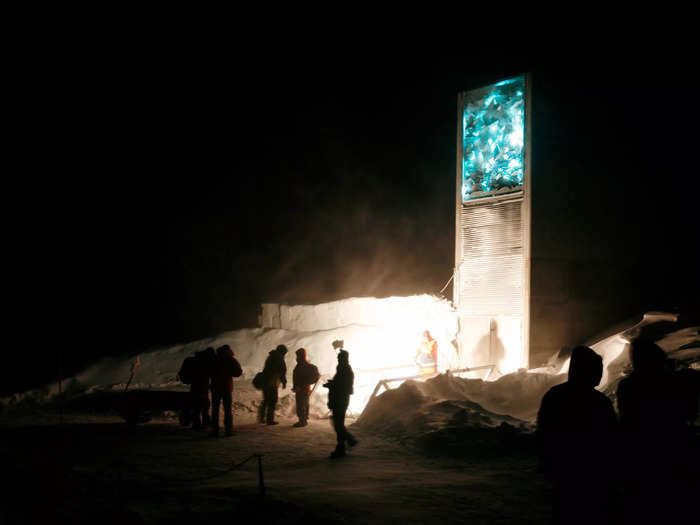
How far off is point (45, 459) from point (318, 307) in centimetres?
1590

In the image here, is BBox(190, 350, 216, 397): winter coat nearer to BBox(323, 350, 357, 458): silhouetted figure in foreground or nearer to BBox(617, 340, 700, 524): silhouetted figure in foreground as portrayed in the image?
BBox(323, 350, 357, 458): silhouetted figure in foreground

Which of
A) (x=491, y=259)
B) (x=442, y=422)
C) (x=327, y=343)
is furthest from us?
(x=327, y=343)

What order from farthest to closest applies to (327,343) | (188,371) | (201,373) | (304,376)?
1. (327,343)
2. (304,376)
3. (188,371)
4. (201,373)

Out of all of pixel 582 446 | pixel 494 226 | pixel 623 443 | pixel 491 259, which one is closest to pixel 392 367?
pixel 491 259

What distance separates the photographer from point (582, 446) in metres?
4.07

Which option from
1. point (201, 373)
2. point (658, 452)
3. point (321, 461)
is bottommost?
point (321, 461)

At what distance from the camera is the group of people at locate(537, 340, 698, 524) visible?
4078 mm

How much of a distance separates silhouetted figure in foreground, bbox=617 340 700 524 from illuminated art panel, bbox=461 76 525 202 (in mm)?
12700

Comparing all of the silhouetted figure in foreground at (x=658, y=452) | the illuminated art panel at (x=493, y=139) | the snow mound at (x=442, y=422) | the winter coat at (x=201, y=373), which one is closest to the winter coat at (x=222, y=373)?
the winter coat at (x=201, y=373)

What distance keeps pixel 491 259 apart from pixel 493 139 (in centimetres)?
366

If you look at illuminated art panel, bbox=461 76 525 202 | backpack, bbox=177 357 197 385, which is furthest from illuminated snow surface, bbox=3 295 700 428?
illuminated art panel, bbox=461 76 525 202

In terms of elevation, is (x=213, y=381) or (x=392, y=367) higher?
(x=213, y=381)

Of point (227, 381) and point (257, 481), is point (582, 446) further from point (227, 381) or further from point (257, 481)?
point (227, 381)

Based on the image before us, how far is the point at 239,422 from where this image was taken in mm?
13719
